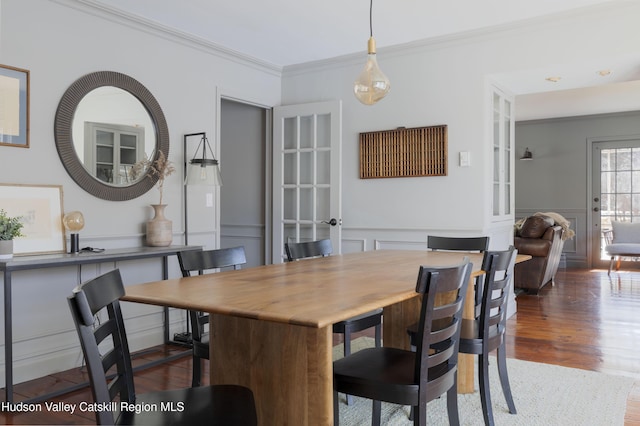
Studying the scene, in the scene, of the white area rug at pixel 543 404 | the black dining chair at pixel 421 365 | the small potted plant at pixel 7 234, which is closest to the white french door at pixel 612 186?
the white area rug at pixel 543 404

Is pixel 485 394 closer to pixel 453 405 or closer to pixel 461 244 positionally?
pixel 453 405

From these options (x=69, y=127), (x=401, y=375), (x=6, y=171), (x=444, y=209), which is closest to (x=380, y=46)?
(x=444, y=209)

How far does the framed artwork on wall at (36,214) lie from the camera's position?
314cm

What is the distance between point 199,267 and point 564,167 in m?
8.27

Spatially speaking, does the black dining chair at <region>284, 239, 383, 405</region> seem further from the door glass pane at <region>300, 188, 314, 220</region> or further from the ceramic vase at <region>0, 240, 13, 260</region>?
the door glass pane at <region>300, 188, 314, 220</region>

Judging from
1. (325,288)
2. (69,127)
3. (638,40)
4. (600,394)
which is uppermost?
(638,40)

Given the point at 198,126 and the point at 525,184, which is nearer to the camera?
the point at 198,126

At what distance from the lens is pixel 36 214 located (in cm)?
326

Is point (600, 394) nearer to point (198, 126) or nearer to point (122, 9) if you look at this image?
point (198, 126)

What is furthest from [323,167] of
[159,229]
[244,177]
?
[159,229]

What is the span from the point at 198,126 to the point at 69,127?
120cm

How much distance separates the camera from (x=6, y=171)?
10.3 ft

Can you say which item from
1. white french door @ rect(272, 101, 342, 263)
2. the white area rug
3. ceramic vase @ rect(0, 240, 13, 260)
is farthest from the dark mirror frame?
the white area rug

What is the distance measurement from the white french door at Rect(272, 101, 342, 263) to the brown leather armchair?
2.59m
